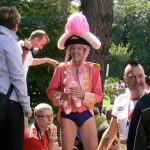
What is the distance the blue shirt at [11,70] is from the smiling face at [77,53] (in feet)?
2.49

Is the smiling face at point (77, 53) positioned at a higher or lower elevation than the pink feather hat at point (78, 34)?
lower

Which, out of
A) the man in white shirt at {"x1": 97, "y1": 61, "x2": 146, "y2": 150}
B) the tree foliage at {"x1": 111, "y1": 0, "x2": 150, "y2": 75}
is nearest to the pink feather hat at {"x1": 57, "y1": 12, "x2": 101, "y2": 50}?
the man in white shirt at {"x1": 97, "y1": 61, "x2": 146, "y2": 150}

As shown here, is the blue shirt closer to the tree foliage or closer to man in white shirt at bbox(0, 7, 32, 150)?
man in white shirt at bbox(0, 7, 32, 150)

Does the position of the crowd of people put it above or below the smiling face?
below

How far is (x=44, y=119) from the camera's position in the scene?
5387 millimetres

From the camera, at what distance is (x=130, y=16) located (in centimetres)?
7781

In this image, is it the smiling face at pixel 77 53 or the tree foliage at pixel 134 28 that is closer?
the smiling face at pixel 77 53

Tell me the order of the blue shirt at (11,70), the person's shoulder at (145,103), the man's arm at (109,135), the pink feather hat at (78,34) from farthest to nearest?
the pink feather hat at (78,34) → the man's arm at (109,135) → the blue shirt at (11,70) → the person's shoulder at (145,103)

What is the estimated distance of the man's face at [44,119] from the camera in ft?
17.6

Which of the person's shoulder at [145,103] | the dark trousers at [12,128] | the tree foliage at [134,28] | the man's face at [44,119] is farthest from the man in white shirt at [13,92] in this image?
the tree foliage at [134,28]

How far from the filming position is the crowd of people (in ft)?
14.1

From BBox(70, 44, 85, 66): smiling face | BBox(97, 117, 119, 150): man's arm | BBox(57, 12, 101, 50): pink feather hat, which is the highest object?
BBox(57, 12, 101, 50): pink feather hat

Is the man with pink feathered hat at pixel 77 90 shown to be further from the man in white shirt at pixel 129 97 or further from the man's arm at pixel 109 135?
the man in white shirt at pixel 129 97

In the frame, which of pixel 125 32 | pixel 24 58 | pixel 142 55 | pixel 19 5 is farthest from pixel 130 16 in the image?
pixel 24 58
